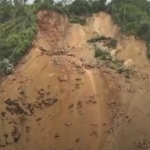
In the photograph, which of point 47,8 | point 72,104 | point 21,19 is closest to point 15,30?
point 21,19

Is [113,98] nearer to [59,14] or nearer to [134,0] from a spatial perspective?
[59,14]

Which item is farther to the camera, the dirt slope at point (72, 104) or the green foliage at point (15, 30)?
the green foliage at point (15, 30)

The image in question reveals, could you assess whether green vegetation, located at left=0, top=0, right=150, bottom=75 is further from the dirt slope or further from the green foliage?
the dirt slope

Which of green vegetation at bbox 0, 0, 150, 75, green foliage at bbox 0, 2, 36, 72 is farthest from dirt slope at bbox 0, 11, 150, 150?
green vegetation at bbox 0, 0, 150, 75

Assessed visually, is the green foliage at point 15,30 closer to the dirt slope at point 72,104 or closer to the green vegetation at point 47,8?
the green vegetation at point 47,8

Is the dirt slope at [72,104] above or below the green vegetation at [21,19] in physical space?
below

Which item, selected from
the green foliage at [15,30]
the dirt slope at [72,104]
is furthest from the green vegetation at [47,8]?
the dirt slope at [72,104]
